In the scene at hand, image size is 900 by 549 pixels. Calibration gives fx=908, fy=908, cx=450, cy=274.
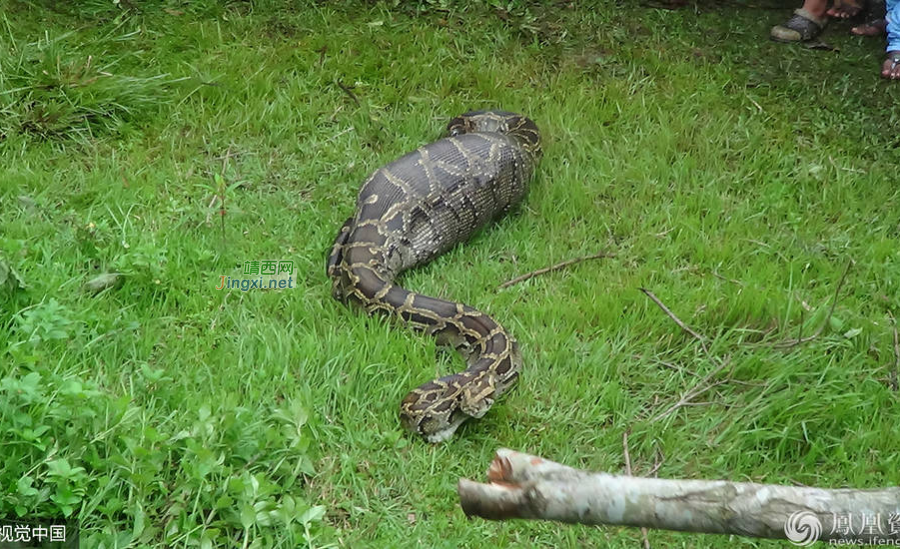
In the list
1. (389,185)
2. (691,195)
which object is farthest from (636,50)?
(389,185)

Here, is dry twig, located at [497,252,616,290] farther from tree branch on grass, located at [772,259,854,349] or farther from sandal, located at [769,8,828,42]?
sandal, located at [769,8,828,42]

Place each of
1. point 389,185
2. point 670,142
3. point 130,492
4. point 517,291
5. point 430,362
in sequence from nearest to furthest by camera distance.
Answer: point 130,492 → point 430,362 → point 517,291 → point 389,185 → point 670,142

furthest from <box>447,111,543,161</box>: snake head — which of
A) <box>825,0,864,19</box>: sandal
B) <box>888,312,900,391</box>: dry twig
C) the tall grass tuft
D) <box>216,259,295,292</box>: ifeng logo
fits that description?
<box>825,0,864,19</box>: sandal

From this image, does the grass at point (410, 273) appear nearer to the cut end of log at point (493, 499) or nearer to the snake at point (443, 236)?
the snake at point (443, 236)

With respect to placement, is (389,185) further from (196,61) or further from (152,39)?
(152,39)

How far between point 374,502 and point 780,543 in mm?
1916

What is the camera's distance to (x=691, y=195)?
22.0 ft

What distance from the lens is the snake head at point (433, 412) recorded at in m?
4.65

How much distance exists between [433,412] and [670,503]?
235 cm

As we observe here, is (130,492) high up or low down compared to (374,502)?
up

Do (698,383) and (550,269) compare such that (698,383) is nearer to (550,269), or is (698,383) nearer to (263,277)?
(550,269)

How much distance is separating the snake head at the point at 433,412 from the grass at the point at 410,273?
0.11 metres

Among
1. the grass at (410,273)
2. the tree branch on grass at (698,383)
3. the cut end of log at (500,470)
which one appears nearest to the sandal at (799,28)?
the grass at (410,273)

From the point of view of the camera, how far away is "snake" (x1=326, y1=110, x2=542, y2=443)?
4.79 metres
